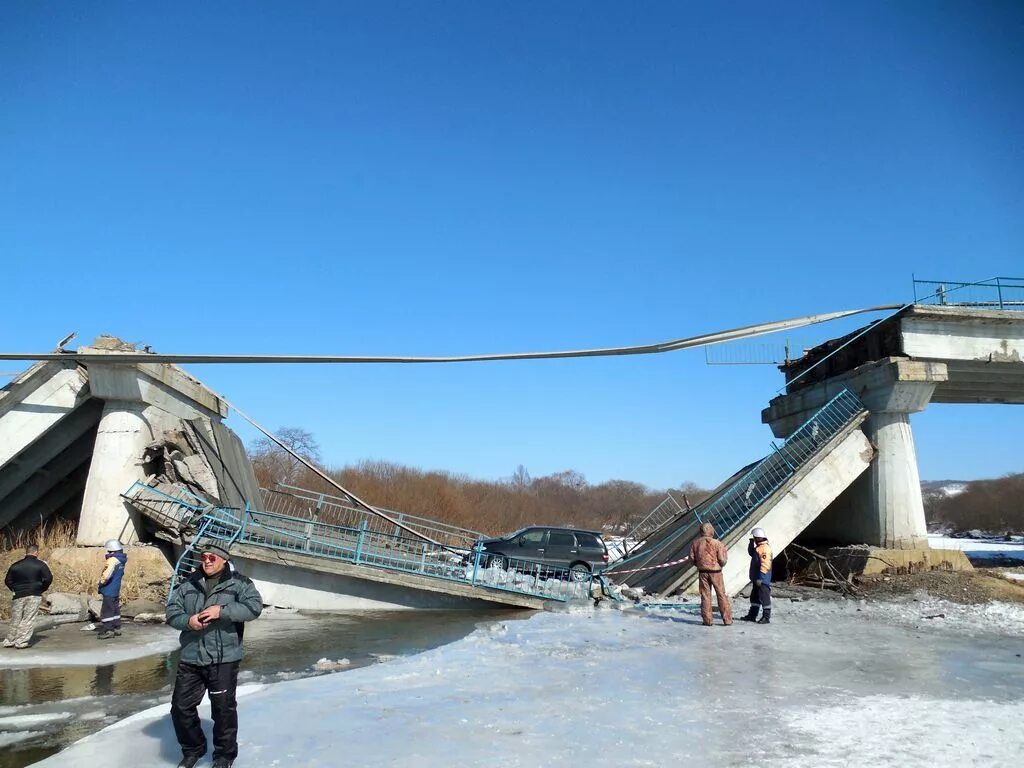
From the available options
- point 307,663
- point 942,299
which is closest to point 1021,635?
point 942,299

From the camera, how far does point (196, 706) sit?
460cm

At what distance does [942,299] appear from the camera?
1544 cm

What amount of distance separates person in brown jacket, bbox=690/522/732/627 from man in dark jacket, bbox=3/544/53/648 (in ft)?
30.3

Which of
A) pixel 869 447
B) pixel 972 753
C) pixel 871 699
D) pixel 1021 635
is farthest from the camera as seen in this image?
pixel 869 447

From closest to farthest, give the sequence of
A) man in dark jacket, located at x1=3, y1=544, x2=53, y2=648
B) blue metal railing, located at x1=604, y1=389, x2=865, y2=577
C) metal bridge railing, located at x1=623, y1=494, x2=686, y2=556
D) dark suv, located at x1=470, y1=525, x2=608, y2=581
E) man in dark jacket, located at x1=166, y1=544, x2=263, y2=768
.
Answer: man in dark jacket, located at x1=166, y1=544, x2=263, y2=768 < man in dark jacket, located at x1=3, y1=544, x2=53, y2=648 < blue metal railing, located at x1=604, y1=389, x2=865, y2=577 < dark suv, located at x1=470, y1=525, x2=608, y2=581 < metal bridge railing, located at x1=623, y1=494, x2=686, y2=556

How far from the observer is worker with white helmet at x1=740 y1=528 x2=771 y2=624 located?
10719 mm

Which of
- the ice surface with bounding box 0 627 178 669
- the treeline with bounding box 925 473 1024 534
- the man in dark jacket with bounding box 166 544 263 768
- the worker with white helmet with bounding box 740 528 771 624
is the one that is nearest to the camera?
the man in dark jacket with bounding box 166 544 263 768

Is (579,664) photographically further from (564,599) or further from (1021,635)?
(1021,635)

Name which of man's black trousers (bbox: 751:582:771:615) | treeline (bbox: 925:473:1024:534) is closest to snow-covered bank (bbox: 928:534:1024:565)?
man's black trousers (bbox: 751:582:771:615)

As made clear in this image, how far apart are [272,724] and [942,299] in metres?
15.8

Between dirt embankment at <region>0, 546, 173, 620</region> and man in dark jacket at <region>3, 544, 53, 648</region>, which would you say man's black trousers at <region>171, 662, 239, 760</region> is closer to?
man in dark jacket at <region>3, 544, 53, 648</region>

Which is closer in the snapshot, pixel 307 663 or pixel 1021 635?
pixel 307 663

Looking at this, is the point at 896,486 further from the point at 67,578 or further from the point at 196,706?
the point at 67,578

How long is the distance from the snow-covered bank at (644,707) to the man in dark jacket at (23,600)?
4.51m
